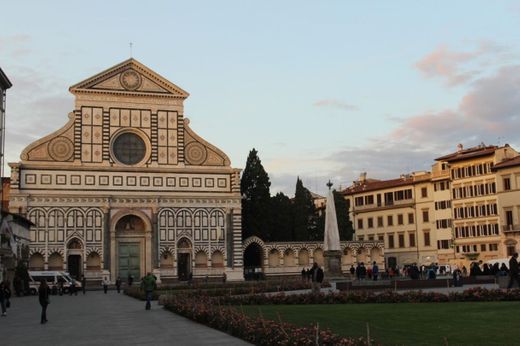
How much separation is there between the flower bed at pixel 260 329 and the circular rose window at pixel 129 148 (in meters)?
39.9

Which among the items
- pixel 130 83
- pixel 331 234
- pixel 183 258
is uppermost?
pixel 130 83

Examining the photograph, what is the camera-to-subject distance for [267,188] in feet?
226

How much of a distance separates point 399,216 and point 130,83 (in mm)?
32920

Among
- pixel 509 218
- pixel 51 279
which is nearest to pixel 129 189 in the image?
pixel 51 279

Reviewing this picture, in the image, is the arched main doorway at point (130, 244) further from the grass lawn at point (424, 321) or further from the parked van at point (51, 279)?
the grass lawn at point (424, 321)

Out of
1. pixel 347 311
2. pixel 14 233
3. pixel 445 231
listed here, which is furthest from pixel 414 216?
pixel 347 311

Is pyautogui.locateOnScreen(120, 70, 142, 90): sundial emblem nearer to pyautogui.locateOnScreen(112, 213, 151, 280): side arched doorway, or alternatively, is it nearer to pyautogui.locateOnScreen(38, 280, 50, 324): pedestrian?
pyautogui.locateOnScreen(112, 213, 151, 280): side arched doorway

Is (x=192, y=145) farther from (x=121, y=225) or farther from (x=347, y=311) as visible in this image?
(x=347, y=311)

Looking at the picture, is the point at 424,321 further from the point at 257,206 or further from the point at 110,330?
the point at 257,206

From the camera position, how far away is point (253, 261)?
67.4m

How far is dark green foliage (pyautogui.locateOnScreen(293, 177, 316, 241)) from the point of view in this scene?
71500mm

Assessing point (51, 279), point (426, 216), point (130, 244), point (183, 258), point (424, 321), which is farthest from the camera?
point (426, 216)

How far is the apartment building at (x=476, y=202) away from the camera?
63625 mm

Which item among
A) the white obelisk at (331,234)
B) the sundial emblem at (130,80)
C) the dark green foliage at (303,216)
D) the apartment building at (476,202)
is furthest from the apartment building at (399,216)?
the white obelisk at (331,234)
